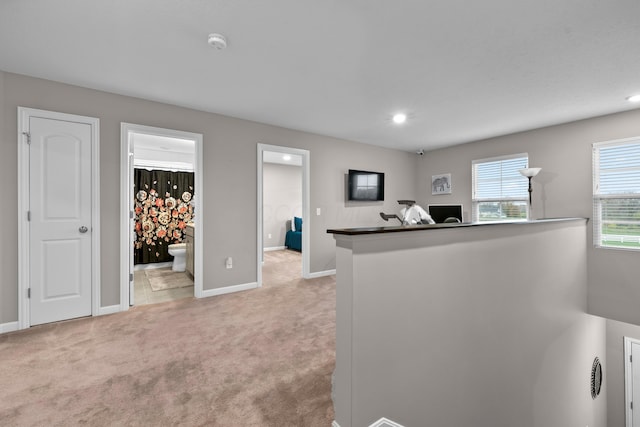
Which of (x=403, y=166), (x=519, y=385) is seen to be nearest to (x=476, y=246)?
(x=519, y=385)

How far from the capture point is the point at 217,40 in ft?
6.70

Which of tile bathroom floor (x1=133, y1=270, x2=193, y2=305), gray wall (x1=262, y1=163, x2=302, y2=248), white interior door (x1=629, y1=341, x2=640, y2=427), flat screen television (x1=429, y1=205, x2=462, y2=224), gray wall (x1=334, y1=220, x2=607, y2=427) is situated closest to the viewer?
gray wall (x1=334, y1=220, x2=607, y2=427)

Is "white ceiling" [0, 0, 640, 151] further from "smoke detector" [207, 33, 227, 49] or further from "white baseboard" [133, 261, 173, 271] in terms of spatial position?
"white baseboard" [133, 261, 173, 271]

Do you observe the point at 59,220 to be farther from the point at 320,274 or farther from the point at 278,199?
the point at 278,199

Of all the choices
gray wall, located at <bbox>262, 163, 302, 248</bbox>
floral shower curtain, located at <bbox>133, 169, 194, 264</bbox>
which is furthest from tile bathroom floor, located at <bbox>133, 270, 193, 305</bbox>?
gray wall, located at <bbox>262, 163, 302, 248</bbox>

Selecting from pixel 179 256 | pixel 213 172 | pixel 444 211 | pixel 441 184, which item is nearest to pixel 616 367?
pixel 444 211

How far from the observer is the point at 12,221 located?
2568 millimetres

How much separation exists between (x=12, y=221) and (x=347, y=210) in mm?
4238

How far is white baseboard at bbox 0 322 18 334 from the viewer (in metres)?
2.52

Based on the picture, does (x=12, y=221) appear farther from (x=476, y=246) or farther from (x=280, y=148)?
(x=476, y=246)

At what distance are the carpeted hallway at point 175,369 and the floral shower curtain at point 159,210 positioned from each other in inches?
102

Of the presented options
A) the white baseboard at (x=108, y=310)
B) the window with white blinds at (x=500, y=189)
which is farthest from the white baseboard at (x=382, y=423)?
the window with white blinds at (x=500, y=189)

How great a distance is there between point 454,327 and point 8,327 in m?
3.82

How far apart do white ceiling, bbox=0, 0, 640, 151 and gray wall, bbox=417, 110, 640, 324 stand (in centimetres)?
34
